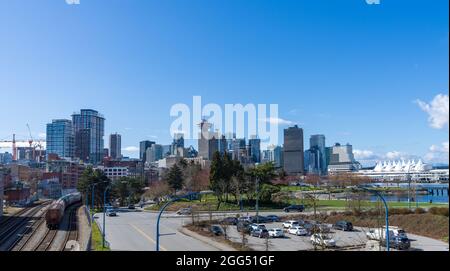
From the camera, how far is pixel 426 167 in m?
67.3

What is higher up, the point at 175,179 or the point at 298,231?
the point at 175,179

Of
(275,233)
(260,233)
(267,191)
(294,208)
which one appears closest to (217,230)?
(260,233)

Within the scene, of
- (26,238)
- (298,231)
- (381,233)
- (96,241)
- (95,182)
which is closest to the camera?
(381,233)

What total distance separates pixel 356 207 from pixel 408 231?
460 cm

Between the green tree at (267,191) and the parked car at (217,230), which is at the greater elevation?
the green tree at (267,191)

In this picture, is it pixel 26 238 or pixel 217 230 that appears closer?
pixel 217 230

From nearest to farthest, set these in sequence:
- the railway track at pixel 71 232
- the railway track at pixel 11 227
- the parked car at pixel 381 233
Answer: the parked car at pixel 381 233
the railway track at pixel 71 232
the railway track at pixel 11 227

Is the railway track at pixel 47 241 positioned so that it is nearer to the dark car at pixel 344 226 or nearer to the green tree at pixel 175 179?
the dark car at pixel 344 226

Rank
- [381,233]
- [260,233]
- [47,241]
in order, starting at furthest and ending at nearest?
[47,241]
[260,233]
[381,233]

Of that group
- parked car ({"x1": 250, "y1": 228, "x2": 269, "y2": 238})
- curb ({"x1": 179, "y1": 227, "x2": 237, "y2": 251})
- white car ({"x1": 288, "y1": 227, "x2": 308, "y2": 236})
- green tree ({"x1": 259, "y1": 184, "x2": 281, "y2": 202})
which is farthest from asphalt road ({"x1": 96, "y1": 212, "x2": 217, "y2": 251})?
green tree ({"x1": 259, "y1": 184, "x2": 281, "y2": 202})

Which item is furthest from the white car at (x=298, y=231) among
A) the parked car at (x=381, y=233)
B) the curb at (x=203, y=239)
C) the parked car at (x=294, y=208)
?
the parked car at (x=294, y=208)

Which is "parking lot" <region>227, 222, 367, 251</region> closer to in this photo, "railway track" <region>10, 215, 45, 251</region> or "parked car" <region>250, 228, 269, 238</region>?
"parked car" <region>250, 228, 269, 238</region>

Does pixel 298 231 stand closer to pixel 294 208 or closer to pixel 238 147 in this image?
pixel 238 147
